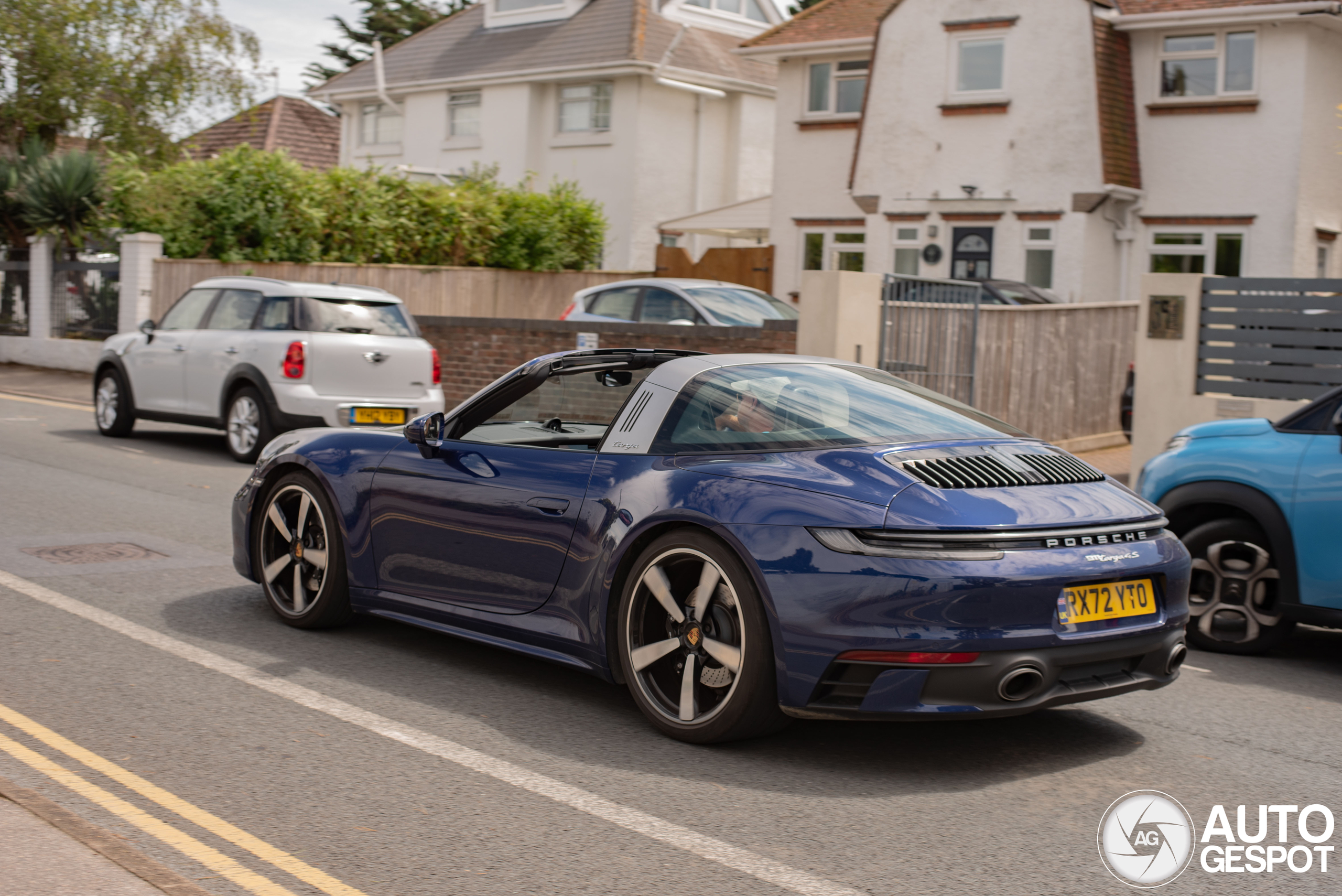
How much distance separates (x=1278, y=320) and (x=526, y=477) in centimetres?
792

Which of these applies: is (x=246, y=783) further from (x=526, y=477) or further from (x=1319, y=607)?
(x=1319, y=607)

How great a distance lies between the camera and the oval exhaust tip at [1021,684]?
4363mm

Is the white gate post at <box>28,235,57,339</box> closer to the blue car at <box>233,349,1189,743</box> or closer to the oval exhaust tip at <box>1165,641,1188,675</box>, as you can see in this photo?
the blue car at <box>233,349,1189,743</box>

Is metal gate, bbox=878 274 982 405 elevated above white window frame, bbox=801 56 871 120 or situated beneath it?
situated beneath

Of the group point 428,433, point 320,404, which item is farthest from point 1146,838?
point 320,404

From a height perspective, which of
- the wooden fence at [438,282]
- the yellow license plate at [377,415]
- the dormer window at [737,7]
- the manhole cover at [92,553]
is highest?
the dormer window at [737,7]

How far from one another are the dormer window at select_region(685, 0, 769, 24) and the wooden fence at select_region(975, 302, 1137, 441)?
21754mm

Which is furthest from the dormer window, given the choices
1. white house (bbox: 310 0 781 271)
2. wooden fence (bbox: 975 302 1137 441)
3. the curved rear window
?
the curved rear window

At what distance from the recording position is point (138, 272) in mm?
23141

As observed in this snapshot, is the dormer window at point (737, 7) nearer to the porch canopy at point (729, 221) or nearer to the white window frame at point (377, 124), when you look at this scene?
the porch canopy at point (729, 221)

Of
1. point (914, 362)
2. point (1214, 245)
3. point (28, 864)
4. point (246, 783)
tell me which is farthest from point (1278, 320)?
point (1214, 245)

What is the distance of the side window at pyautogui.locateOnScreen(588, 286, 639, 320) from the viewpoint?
17359 millimetres

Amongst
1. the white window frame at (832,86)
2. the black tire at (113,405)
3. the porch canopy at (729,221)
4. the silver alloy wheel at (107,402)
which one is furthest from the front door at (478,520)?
the porch canopy at (729,221)

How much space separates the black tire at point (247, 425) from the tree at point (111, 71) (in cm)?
2076
